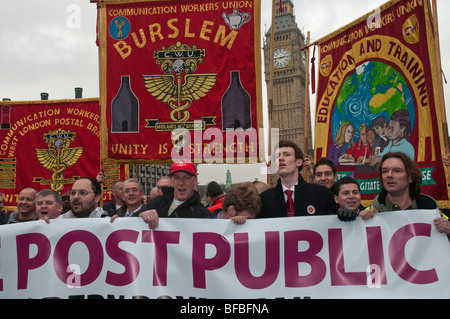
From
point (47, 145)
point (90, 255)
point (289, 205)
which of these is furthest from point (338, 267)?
point (47, 145)

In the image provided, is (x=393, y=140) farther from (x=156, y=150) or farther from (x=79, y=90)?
(x=79, y=90)

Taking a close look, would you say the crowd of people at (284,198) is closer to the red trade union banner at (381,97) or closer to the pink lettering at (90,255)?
the pink lettering at (90,255)

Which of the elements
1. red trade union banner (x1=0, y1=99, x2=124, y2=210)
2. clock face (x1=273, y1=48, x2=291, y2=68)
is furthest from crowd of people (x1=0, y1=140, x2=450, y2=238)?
clock face (x1=273, y1=48, x2=291, y2=68)

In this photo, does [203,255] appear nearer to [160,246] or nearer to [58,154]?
[160,246]

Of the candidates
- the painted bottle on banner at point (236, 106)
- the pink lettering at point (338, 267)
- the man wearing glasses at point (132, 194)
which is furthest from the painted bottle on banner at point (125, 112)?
the pink lettering at point (338, 267)

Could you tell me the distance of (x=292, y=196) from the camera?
137 inches

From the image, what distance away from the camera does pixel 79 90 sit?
47.8 meters

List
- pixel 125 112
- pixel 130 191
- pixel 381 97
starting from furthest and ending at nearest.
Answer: pixel 125 112 → pixel 381 97 → pixel 130 191

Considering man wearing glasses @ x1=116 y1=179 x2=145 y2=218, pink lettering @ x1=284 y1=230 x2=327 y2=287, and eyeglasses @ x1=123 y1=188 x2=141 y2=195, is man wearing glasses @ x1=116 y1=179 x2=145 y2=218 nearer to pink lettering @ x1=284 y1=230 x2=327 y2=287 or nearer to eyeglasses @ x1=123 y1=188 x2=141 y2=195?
eyeglasses @ x1=123 y1=188 x2=141 y2=195

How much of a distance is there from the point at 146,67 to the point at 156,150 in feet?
3.75

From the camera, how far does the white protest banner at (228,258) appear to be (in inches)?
120

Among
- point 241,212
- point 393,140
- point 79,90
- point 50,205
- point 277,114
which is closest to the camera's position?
point 241,212

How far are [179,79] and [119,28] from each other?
1.13 meters
